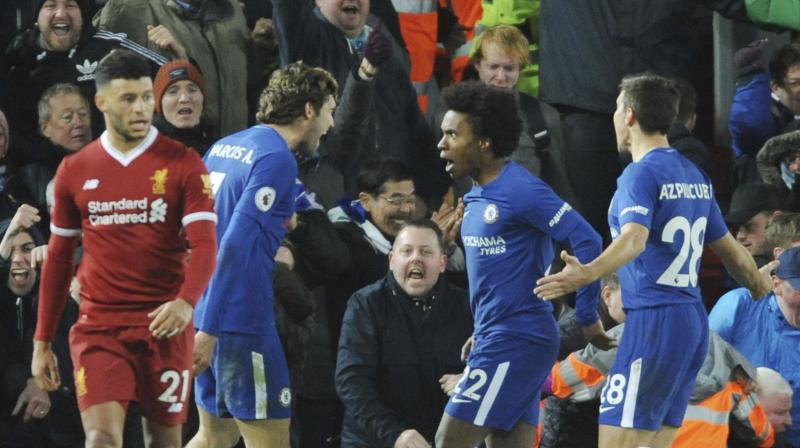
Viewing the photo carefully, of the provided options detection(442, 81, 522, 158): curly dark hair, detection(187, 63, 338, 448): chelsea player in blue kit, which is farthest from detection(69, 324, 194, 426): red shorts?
detection(442, 81, 522, 158): curly dark hair

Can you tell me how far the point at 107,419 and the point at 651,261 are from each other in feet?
8.52

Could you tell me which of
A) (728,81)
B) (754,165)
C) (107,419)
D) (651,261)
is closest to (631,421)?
(651,261)

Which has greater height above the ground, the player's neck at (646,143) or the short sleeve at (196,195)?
the player's neck at (646,143)

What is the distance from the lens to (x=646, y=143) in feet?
26.4

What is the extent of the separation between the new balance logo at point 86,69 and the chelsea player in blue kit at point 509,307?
11.0ft

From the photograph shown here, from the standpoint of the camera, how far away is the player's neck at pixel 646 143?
8023 millimetres

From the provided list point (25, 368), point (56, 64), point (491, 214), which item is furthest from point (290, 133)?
point (56, 64)

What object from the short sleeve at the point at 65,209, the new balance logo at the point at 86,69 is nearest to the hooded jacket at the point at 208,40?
the new balance logo at the point at 86,69

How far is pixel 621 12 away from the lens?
11.5m

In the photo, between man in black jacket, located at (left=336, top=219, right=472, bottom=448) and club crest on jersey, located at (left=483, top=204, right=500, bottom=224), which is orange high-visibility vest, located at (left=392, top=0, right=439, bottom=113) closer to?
man in black jacket, located at (left=336, top=219, right=472, bottom=448)

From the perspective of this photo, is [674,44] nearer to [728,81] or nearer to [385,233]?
[728,81]

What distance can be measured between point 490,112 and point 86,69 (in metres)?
3.29

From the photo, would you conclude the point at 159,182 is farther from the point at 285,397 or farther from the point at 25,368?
the point at 25,368

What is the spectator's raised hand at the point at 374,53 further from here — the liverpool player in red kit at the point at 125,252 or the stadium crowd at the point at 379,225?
the liverpool player in red kit at the point at 125,252
